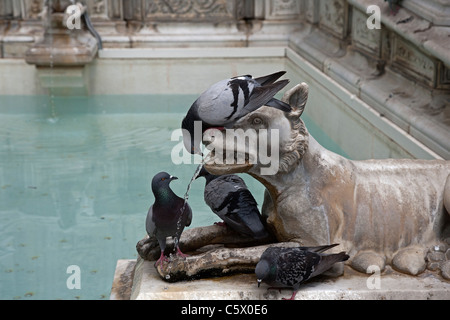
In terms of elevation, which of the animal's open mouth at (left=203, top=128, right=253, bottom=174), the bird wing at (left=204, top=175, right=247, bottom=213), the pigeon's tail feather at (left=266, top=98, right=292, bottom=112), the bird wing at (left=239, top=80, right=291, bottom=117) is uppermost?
the bird wing at (left=239, top=80, right=291, bottom=117)

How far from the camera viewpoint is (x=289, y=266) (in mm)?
2848

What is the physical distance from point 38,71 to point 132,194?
2812 millimetres

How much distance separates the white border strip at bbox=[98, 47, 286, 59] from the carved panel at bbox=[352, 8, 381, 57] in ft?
5.41

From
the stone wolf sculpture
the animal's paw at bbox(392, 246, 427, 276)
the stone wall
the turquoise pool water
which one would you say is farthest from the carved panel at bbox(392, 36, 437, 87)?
the animal's paw at bbox(392, 246, 427, 276)

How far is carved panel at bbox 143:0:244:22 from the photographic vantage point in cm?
885

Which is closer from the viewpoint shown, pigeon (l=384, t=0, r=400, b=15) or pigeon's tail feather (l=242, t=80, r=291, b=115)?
pigeon's tail feather (l=242, t=80, r=291, b=115)

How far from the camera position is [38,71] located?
324 inches

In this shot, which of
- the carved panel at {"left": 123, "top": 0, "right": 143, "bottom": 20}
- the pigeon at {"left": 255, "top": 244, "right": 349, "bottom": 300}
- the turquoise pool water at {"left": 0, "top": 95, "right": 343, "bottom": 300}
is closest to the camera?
the pigeon at {"left": 255, "top": 244, "right": 349, "bottom": 300}

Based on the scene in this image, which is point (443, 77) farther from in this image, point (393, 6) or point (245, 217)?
point (245, 217)

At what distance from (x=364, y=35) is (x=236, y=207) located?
13.3ft

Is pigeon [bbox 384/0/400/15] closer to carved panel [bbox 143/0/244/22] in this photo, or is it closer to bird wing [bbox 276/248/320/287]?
carved panel [bbox 143/0/244/22]

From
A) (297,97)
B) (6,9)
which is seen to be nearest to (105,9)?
(6,9)
